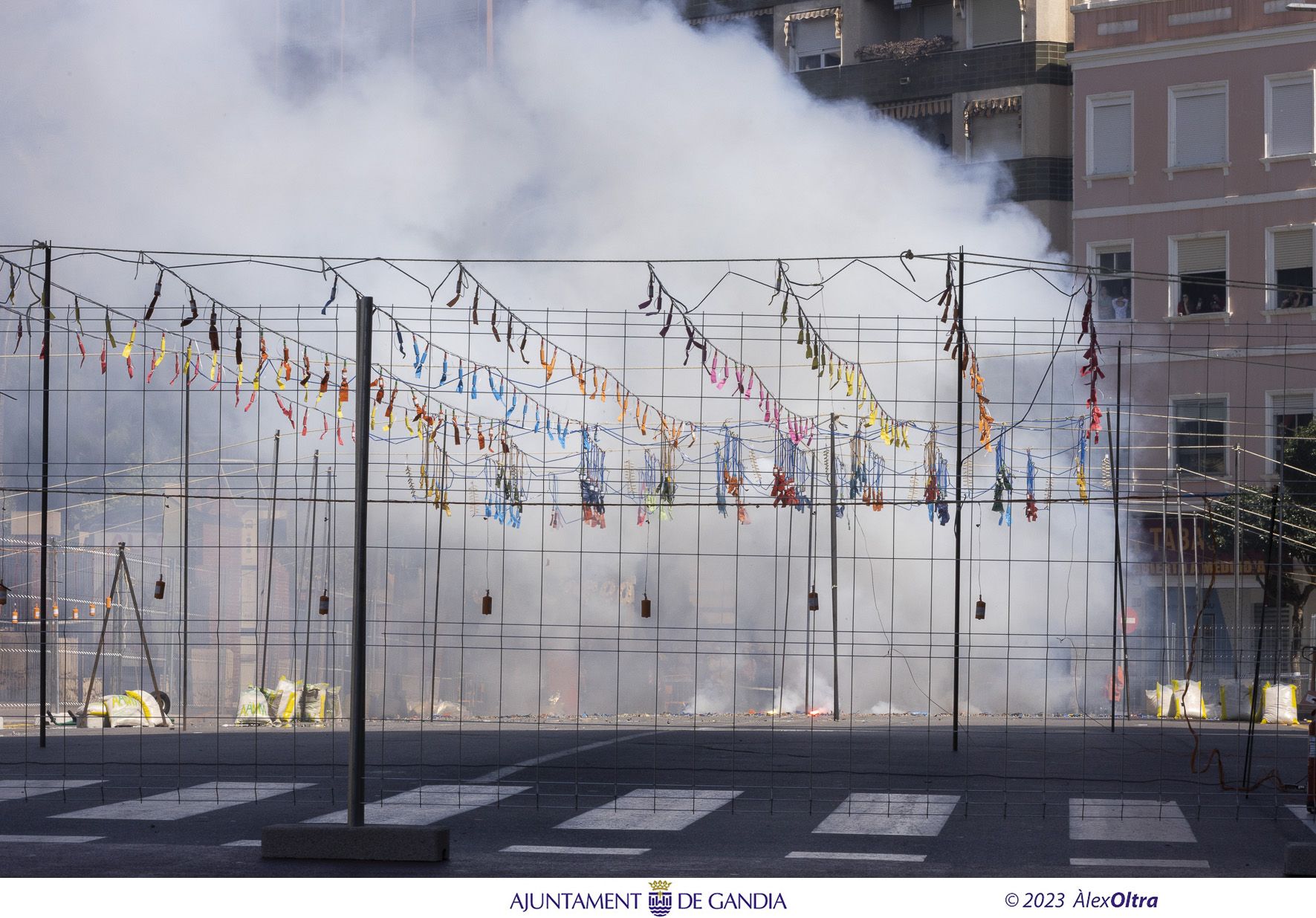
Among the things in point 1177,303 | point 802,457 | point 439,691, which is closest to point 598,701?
point 439,691

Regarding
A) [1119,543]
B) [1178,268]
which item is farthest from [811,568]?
[1178,268]

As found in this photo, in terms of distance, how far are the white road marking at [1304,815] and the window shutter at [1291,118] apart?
22361 mm

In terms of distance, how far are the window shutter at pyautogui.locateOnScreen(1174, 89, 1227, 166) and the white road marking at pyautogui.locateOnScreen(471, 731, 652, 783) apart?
1876 cm

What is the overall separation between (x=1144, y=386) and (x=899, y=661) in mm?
7312

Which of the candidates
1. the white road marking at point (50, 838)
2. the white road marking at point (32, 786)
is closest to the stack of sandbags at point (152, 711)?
the white road marking at point (32, 786)

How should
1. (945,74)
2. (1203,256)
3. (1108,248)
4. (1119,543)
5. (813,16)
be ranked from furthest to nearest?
(813,16)
(945,74)
(1108,248)
(1203,256)
(1119,543)

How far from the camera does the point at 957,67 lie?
4050 cm

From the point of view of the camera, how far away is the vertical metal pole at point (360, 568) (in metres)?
10.1

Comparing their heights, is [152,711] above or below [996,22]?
below

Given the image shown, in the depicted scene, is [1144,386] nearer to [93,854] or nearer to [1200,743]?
→ [1200,743]

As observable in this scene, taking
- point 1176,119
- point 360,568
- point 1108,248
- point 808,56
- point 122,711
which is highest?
point 808,56

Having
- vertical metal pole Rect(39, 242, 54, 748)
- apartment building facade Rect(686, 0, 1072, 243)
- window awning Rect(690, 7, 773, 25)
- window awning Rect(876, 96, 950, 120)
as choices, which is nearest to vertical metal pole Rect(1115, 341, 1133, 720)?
apartment building facade Rect(686, 0, 1072, 243)

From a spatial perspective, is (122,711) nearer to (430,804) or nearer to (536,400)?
(430,804)

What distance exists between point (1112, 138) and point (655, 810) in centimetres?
2524
